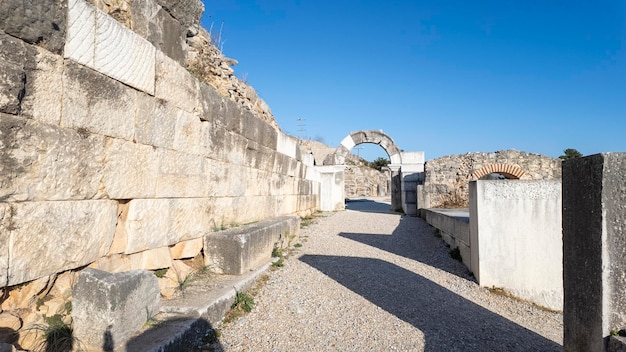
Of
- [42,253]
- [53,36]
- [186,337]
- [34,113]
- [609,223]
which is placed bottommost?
[186,337]

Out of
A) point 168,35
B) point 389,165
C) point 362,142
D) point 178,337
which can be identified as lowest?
point 178,337

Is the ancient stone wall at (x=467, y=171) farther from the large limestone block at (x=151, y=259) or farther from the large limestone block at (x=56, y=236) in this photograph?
the large limestone block at (x=56, y=236)

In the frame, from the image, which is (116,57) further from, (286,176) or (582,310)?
(286,176)

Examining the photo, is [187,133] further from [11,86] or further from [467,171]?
[467,171]

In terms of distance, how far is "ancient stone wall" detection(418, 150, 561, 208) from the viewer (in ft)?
33.0

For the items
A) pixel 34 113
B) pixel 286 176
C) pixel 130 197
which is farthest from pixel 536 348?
pixel 286 176

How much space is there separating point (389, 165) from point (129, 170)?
13.0 m

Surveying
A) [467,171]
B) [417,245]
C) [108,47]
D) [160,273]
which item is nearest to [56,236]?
[160,273]

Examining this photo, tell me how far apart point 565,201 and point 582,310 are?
2.26 feet

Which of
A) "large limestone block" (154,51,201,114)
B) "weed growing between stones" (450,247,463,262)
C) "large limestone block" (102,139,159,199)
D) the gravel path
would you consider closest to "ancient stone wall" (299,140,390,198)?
"weed growing between stones" (450,247,463,262)

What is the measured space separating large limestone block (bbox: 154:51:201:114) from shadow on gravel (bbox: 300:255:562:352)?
2.86m

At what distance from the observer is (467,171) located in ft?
34.3

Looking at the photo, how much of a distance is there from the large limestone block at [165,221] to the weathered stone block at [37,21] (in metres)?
1.39

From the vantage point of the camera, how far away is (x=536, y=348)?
3.06m
